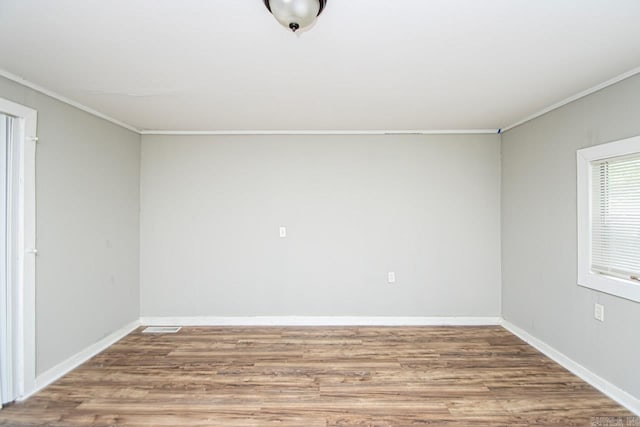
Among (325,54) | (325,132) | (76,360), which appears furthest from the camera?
(325,132)

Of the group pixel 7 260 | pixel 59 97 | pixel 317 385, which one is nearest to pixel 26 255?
pixel 7 260

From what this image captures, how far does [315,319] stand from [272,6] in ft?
10.7

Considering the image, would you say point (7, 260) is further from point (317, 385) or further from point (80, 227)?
point (317, 385)

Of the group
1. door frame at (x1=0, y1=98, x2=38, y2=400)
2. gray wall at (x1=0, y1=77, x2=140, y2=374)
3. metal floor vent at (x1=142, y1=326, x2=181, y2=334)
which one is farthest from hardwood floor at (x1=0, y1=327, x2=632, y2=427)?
gray wall at (x1=0, y1=77, x2=140, y2=374)

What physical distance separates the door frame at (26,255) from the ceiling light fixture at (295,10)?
86.5 inches

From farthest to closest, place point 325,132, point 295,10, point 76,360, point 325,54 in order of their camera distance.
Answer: point 325,132, point 76,360, point 325,54, point 295,10

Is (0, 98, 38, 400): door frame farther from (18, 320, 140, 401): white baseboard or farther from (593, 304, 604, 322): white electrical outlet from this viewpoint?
(593, 304, 604, 322): white electrical outlet

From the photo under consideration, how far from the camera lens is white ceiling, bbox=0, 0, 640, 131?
1.48 meters

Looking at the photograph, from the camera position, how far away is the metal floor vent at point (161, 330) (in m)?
3.46

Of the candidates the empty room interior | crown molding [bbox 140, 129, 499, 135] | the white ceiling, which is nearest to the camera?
the white ceiling

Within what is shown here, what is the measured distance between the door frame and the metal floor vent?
118 centimetres

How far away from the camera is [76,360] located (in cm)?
272

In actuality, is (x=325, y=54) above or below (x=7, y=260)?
above

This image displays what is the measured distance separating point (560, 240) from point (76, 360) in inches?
181
